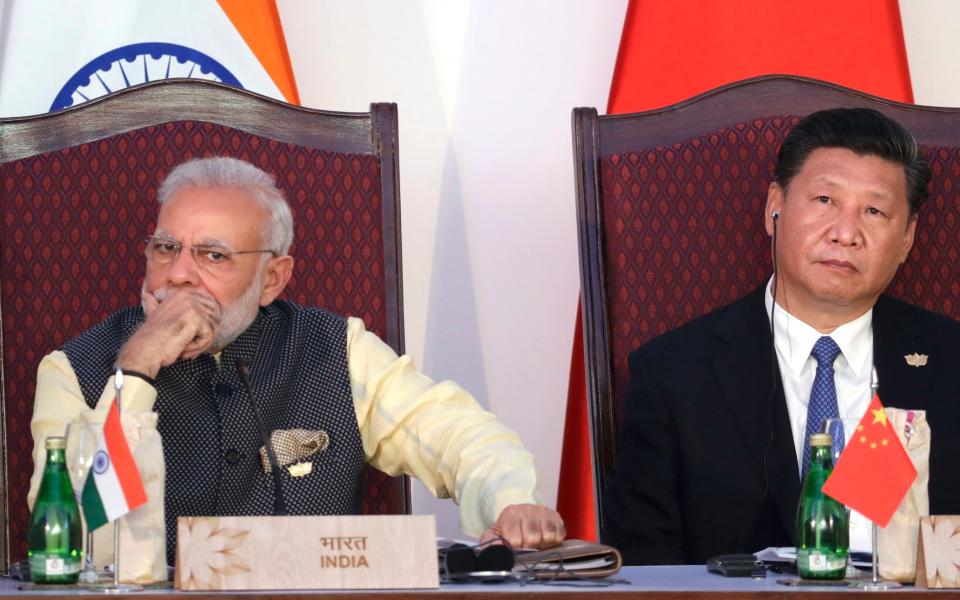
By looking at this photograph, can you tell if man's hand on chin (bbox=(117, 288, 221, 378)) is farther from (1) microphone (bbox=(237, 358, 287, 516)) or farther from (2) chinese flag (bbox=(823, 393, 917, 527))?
(2) chinese flag (bbox=(823, 393, 917, 527))

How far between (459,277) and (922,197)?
1.25 metres

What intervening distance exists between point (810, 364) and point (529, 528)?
88cm

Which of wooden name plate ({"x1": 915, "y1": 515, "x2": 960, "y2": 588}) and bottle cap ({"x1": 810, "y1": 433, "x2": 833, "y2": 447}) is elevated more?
bottle cap ({"x1": 810, "y1": 433, "x2": 833, "y2": 447})

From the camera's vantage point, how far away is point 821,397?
255 cm

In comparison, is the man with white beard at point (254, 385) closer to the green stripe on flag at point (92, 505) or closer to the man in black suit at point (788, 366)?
the man in black suit at point (788, 366)

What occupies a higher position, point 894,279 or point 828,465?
point 894,279

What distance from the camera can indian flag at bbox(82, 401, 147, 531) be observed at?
160 cm

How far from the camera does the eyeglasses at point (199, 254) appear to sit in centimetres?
237

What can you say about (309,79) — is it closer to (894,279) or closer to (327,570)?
(894,279)

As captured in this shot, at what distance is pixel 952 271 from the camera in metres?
2.84

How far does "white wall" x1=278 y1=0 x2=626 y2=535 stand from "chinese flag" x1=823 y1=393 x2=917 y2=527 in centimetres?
194

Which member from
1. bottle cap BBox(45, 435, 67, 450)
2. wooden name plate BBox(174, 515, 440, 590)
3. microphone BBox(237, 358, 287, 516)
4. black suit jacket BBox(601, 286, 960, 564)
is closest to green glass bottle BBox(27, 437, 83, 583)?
bottle cap BBox(45, 435, 67, 450)

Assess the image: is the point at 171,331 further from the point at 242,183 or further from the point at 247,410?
the point at 242,183

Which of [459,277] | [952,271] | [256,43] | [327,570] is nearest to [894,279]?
[952,271]
